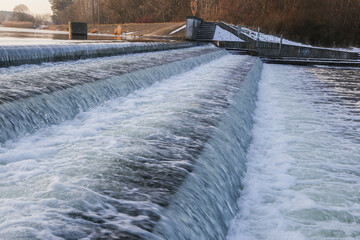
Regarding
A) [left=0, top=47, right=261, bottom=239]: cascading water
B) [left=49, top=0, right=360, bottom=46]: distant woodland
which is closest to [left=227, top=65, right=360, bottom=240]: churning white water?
[left=0, top=47, right=261, bottom=239]: cascading water

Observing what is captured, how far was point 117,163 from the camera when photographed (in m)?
2.97

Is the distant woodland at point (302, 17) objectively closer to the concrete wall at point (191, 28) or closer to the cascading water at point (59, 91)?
the concrete wall at point (191, 28)

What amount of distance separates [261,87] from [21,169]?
24.4 feet

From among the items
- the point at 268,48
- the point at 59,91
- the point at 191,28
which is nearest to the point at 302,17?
the point at 268,48

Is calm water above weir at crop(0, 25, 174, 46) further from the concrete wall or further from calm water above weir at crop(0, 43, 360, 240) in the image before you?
calm water above weir at crop(0, 43, 360, 240)

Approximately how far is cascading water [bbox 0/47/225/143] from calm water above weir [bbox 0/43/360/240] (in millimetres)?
18

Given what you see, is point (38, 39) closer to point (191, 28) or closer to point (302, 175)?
point (191, 28)

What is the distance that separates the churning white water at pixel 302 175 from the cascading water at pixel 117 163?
0.23 m

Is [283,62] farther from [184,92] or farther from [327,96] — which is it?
[184,92]

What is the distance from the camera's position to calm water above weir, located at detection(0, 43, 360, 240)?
219cm

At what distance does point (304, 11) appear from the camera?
28578 millimetres

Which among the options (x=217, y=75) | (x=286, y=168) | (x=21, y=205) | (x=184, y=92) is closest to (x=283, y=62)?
(x=217, y=75)

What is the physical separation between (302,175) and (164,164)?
1686 mm

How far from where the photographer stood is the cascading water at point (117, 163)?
2078 mm
